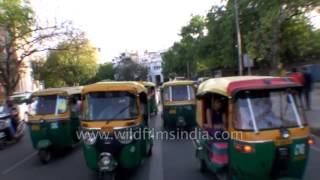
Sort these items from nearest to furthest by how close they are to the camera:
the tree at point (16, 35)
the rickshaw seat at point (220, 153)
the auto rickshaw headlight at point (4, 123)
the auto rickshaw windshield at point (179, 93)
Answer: the rickshaw seat at point (220, 153) < the auto rickshaw headlight at point (4, 123) < the auto rickshaw windshield at point (179, 93) < the tree at point (16, 35)

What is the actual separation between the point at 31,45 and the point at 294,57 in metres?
26.2

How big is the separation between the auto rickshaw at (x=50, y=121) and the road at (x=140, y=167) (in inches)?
18.1

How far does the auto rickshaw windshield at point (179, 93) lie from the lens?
17.6 m

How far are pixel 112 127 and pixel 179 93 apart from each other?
A: 8742 millimetres

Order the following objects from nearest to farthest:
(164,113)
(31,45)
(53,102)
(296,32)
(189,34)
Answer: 1. (53,102)
2. (164,113)
3. (31,45)
4. (296,32)
5. (189,34)

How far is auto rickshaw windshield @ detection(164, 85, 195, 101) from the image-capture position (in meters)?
17.6

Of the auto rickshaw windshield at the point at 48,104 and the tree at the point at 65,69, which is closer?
the auto rickshaw windshield at the point at 48,104

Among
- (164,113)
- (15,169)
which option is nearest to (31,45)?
(164,113)

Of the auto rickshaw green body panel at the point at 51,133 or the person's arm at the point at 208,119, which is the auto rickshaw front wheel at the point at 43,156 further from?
the person's arm at the point at 208,119

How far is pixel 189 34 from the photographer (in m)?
75.6

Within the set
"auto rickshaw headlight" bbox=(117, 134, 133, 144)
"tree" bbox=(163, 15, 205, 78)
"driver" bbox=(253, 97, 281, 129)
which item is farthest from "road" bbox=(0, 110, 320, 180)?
"tree" bbox=(163, 15, 205, 78)

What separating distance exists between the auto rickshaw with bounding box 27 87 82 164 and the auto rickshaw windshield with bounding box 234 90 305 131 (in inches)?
296

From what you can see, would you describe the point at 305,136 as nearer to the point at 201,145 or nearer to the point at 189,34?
the point at 201,145

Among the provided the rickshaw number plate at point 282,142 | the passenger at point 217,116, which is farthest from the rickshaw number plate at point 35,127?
the rickshaw number plate at point 282,142
